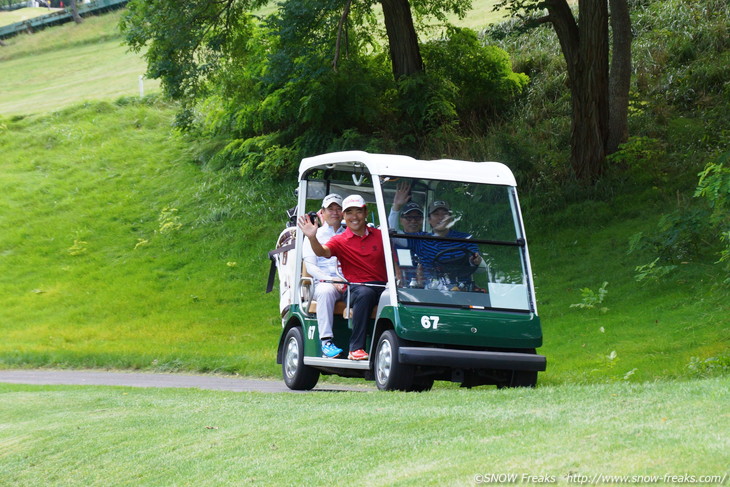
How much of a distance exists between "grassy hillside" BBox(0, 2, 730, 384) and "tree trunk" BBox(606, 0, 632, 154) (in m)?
1.56

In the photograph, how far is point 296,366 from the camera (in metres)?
12.6

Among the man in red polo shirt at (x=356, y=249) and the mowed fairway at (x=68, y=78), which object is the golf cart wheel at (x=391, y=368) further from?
the mowed fairway at (x=68, y=78)

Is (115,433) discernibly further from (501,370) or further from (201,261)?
(201,261)

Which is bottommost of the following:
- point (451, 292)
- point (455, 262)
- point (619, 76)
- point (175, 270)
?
point (175, 270)

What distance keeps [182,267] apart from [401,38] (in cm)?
833

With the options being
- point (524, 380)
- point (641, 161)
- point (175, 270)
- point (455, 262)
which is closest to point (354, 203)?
point (455, 262)

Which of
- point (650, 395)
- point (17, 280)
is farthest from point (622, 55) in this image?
point (17, 280)

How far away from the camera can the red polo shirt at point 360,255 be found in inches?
452

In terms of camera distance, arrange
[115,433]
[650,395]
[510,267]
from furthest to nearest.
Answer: [510,267] < [115,433] < [650,395]

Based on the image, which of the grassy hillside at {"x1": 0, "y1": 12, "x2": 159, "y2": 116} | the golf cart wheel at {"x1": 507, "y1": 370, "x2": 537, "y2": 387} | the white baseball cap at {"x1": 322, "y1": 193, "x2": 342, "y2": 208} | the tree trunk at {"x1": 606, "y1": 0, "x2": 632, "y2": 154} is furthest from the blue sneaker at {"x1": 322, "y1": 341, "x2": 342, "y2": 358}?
the grassy hillside at {"x1": 0, "y1": 12, "x2": 159, "y2": 116}

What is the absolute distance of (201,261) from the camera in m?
27.3

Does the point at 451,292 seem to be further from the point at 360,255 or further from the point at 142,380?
the point at 142,380

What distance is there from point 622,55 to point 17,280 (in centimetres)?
1718

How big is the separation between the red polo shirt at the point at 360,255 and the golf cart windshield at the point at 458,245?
63 centimetres
